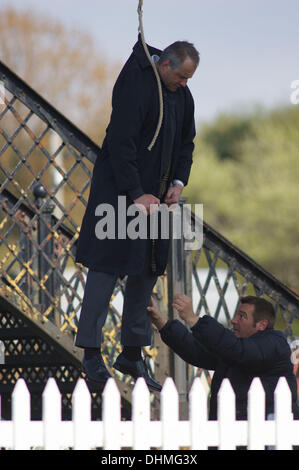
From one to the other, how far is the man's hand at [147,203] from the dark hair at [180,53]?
71cm

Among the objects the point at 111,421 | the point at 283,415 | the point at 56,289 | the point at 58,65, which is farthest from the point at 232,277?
the point at 58,65

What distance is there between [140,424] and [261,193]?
115 feet

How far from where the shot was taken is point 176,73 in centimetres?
508

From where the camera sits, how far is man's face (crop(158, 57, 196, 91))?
5031mm

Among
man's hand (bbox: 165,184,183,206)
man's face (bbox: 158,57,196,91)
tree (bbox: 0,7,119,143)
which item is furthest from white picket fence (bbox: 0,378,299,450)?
tree (bbox: 0,7,119,143)

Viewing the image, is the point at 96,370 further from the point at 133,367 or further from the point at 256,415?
the point at 256,415

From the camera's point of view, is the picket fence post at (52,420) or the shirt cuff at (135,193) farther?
the shirt cuff at (135,193)

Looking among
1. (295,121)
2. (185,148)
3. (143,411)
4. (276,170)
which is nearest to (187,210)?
→ (185,148)

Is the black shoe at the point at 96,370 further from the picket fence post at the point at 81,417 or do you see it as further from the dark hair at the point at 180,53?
the dark hair at the point at 180,53

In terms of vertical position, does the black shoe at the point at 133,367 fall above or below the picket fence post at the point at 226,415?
above

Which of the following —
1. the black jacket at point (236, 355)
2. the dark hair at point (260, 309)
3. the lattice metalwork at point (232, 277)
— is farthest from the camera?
the lattice metalwork at point (232, 277)

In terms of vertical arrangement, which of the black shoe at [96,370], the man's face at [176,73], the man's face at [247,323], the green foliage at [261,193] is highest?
the green foliage at [261,193]

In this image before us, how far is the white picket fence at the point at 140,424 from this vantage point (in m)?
4.36

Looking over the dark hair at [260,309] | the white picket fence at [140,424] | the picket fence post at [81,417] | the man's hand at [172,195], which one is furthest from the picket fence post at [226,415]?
the man's hand at [172,195]
